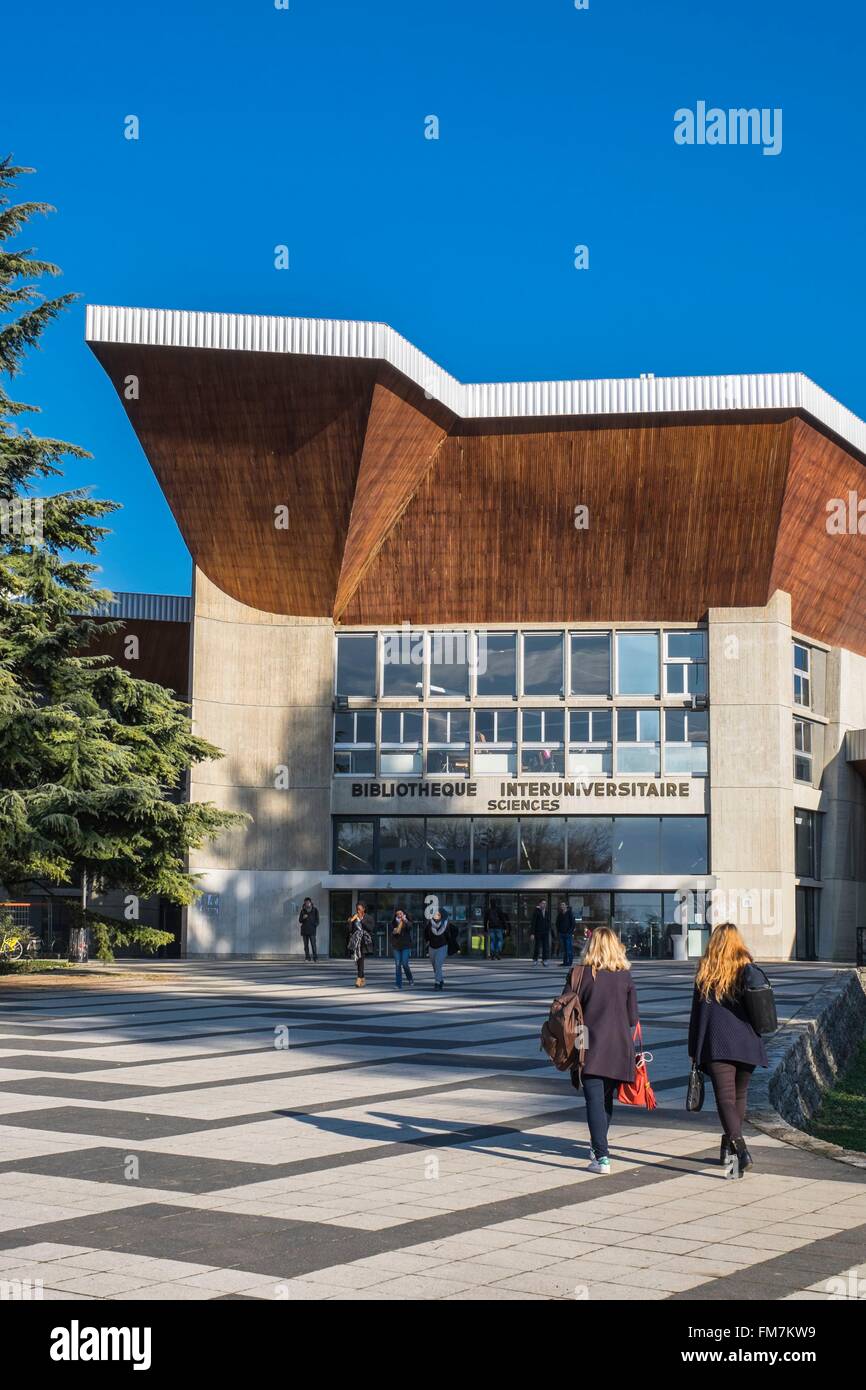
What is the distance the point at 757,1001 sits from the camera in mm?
9305

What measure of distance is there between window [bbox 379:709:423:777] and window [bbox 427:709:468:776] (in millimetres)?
393

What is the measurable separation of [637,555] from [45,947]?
22.5 metres

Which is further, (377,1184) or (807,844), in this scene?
(807,844)

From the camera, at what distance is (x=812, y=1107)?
1569 centimetres

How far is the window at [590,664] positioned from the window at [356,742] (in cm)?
659

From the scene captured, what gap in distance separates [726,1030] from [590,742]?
38296 millimetres

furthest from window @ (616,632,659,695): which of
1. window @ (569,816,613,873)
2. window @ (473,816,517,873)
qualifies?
window @ (473,816,517,873)

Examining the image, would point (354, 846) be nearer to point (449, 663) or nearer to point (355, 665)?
point (355, 665)

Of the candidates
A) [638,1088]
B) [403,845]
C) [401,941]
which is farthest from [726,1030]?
[403,845]

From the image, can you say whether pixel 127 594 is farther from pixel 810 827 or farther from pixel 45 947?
pixel 810 827

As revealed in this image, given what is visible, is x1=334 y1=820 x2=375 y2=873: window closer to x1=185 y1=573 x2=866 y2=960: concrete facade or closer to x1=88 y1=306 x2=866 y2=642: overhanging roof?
x1=185 y1=573 x2=866 y2=960: concrete facade

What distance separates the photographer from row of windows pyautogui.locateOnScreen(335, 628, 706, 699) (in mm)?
47406

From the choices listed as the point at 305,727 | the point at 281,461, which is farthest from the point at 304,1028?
the point at 305,727

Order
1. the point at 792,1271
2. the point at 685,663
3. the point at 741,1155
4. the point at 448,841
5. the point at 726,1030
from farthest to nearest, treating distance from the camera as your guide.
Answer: the point at 448,841
the point at 685,663
the point at 726,1030
the point at 741,1155
the point at 792,1271
